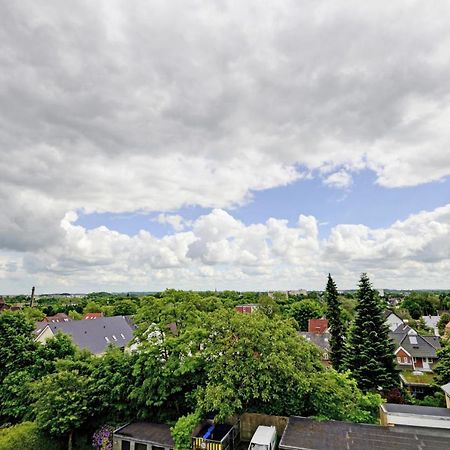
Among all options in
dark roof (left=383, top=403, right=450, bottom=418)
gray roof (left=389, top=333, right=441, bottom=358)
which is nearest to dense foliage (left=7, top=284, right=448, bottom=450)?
dark roof (left=383, top=403, right=450, bottom=418)

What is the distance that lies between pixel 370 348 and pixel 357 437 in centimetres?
1483

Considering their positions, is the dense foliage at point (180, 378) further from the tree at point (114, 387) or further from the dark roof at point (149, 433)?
the dark roof at point (149, 433)

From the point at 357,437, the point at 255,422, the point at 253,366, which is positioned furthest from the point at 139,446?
the point at 357,437

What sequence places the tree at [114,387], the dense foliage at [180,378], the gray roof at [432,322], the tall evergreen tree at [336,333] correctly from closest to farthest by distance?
the dense foliage at [180,378], the tree at [114,387], the tall evergreen tree at [336,333], the gray roof at [432,322]

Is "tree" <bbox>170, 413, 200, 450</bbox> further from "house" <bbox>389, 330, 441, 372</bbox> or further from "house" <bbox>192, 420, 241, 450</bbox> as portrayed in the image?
"house" <bbox>389, 330, 441, 372</bbox>

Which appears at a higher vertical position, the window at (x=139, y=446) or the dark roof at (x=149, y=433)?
the dark roof at (x=149, y=433)

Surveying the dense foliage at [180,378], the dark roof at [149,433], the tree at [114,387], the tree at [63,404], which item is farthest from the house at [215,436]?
the tree at [63,404]

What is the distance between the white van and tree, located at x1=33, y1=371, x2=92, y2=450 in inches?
374

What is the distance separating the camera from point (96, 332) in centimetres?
4284

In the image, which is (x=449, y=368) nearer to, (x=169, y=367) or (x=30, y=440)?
(x=169, y=367)

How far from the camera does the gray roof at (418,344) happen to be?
42.2m

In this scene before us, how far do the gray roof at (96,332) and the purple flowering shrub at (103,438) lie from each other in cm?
1905

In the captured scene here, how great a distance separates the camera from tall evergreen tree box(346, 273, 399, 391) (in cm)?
2494

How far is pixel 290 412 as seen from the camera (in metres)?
15.6
